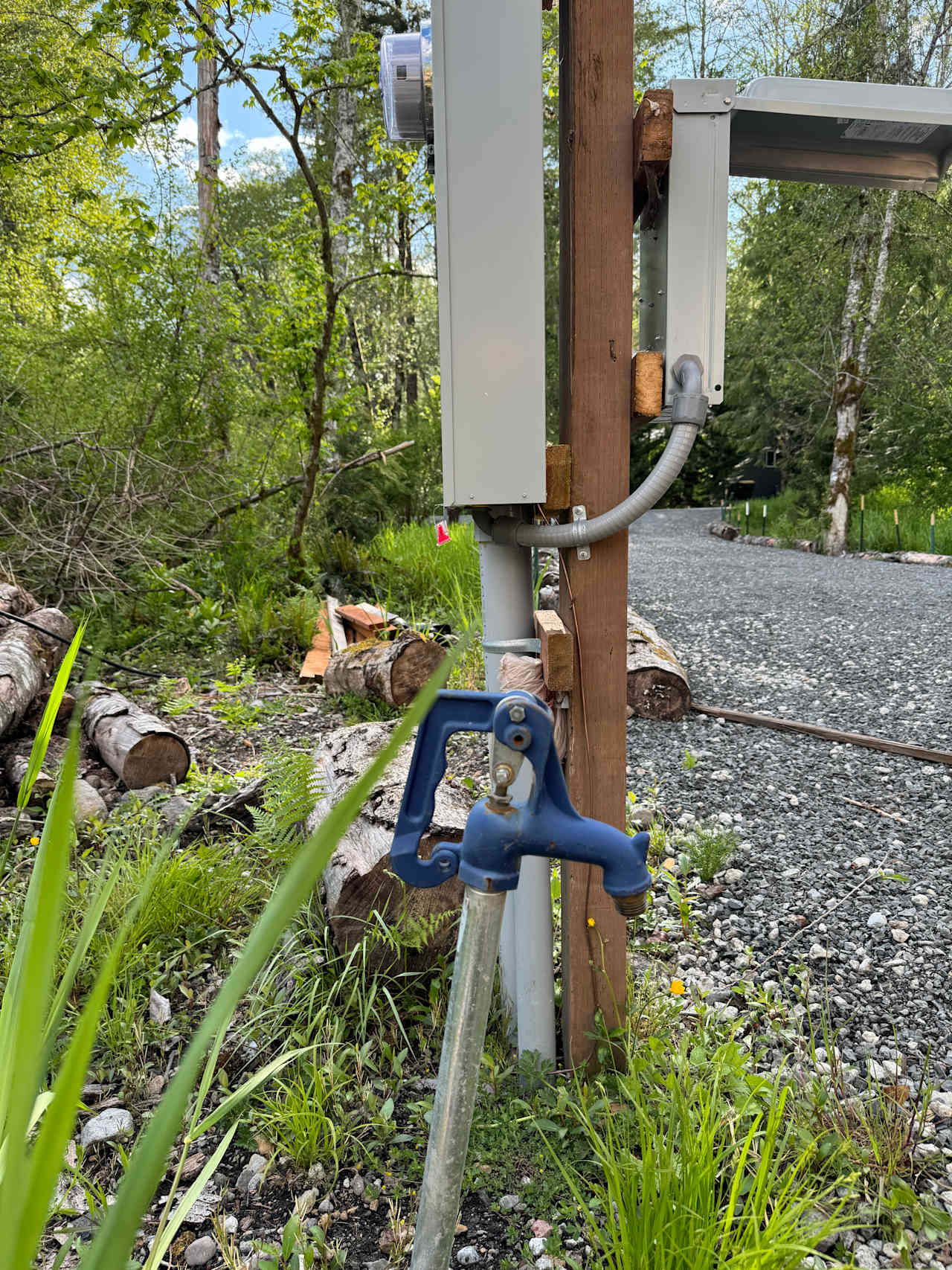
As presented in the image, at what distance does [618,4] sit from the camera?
139 centimetres

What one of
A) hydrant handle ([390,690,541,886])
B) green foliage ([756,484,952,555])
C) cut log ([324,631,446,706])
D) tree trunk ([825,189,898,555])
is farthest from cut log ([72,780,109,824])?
tree trunk ([825,189,898,555])

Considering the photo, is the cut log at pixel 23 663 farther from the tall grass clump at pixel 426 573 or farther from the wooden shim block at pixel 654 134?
the wooden shim block at pixel 654 134

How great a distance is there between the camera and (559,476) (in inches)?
59.3

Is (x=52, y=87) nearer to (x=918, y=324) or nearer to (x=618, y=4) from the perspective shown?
(x=618, y=4)

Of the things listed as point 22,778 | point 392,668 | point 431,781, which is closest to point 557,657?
point 431,781

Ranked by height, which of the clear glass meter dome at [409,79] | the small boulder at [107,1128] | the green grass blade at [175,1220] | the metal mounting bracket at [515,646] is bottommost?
the small boulder at [107,1128]

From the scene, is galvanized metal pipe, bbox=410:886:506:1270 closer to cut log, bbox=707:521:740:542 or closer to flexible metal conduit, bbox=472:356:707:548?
flexible metal conduit, bbox=472:356:707:548

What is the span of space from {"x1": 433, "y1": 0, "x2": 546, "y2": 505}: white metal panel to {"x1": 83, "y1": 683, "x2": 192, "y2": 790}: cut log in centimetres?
228

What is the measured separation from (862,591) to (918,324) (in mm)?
6315

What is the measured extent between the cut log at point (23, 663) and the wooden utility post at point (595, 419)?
2322mm

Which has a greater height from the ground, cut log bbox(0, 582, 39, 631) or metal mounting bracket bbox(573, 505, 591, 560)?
metal mounting bracket bbox(573, 505, 591, 560)

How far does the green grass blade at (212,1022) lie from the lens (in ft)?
1.09

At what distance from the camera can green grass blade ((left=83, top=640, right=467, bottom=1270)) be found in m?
0.33

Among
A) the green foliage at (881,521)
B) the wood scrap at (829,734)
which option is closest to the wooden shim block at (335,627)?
the wood scrap at (829,734)
